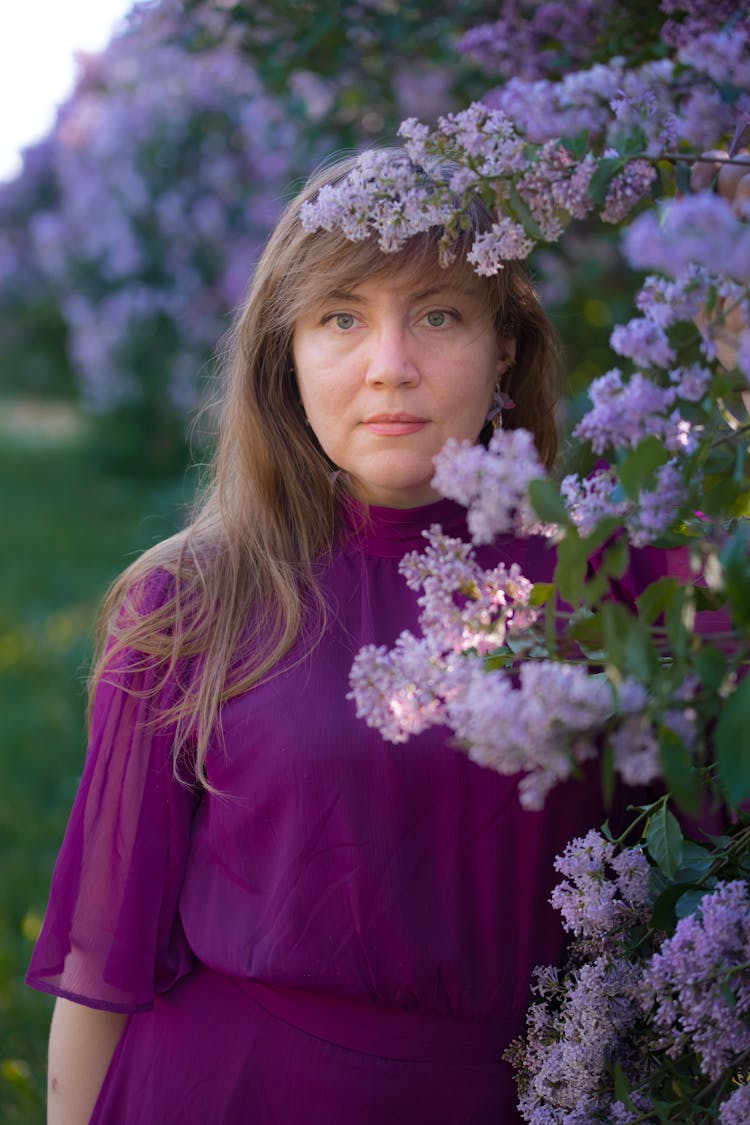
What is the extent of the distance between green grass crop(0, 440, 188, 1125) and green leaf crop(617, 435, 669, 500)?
1532mm

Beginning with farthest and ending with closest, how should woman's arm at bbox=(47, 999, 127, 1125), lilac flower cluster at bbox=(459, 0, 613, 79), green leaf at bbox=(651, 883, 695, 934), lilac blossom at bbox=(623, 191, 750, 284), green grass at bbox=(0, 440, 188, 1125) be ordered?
green grass at bbox=(0, 440, 188, 1125)
lilac flower cluster at bbox=(459, 0, 613, 79)
woman's arm at bbox=(47, 999, 127, 1125)
green leaf at bbox=(651, 883, 695, 934)
lilac blossom at bbox=(623, 191, 750, 284)

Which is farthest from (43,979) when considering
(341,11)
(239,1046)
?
(341,11)

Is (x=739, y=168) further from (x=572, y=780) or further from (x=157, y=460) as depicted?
(x=157, y=460)

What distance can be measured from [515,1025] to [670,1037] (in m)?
0.37

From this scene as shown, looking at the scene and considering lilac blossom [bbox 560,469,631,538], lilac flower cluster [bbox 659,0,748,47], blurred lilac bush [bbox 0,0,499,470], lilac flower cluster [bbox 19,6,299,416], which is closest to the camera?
lilac blossom [bbox 560,469,631,538]

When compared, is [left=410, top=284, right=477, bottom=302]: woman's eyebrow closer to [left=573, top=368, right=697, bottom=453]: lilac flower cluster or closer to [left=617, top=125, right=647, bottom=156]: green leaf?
[left=617, top=125, right=647, bottom=156]: green leaf

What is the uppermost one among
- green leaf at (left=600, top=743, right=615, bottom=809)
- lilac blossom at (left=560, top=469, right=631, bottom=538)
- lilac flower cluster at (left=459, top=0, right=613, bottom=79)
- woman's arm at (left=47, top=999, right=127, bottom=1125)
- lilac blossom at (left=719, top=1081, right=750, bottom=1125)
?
lilac flower cluster at (left=459, top=0, right=613, bottom=79)

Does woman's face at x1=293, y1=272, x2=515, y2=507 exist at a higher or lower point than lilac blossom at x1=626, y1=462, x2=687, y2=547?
higher

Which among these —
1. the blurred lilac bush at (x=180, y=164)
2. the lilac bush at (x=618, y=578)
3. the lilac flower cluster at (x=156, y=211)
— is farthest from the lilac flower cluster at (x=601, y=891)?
the lilac flower cluster at (x=156, y=211)

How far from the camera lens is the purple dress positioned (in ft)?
5.10

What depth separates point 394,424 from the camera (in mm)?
1599

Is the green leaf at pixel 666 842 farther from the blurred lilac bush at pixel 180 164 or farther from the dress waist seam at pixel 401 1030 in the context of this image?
the blurred lilac bush at pixel 180 164

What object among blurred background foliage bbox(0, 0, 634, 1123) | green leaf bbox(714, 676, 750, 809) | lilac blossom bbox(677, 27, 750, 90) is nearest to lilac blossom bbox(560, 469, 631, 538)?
green leaf bbox(714, 676, 750, 809)

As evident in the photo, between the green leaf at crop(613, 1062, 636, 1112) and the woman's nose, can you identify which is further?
the woman's nose
